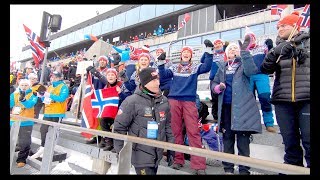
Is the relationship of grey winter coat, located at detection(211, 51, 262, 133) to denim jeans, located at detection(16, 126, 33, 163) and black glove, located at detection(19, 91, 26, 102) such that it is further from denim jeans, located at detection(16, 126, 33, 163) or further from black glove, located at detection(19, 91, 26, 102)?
black glove, located at detection(19, 91, 26, 102)

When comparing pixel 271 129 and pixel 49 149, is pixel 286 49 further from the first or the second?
pixel 49 149

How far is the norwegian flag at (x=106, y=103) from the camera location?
412 centimetres

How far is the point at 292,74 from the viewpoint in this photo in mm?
2584

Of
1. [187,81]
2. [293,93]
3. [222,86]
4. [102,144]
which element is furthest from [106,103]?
[293,93]

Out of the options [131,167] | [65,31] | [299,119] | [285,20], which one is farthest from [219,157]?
[65,31]

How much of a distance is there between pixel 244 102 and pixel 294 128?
26.1 inches

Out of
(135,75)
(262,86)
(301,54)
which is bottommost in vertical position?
(262,86)

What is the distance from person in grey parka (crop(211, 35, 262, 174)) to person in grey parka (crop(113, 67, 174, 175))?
0.85 metres

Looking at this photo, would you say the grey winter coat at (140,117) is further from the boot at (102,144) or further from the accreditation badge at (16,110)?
the accreditation badge at (16,110)

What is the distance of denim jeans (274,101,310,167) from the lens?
2422mm

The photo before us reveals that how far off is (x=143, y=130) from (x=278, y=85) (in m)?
1.53

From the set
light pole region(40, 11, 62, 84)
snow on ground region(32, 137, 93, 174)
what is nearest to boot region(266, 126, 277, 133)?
snow on ground region(32, 137, 93, 174)

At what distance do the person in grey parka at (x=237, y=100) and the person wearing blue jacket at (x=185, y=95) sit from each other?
0.95 ft
